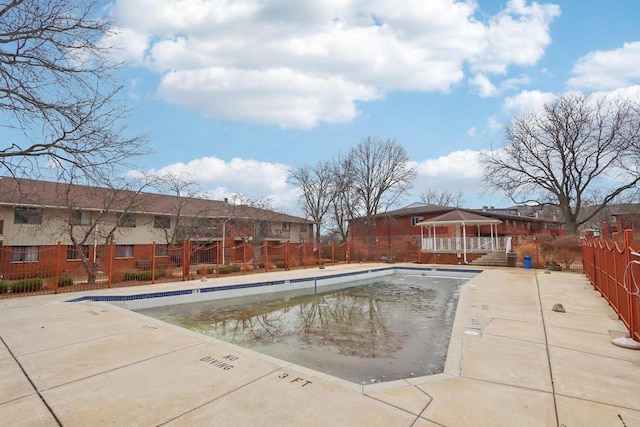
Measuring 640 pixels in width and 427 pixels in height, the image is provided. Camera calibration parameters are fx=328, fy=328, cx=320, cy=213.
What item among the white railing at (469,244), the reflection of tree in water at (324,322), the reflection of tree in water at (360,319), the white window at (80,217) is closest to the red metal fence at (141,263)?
the white railing at (469,244)

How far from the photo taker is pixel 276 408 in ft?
9.00

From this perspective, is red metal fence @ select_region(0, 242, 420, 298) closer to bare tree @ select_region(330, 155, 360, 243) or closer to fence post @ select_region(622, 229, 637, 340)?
bare tree @ select_region(330, 155, 360, 243)

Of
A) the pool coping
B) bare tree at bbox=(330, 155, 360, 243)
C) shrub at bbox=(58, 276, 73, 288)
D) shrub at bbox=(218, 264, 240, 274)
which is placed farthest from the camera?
bare tree at bbox=(330, 155, 360, 243)

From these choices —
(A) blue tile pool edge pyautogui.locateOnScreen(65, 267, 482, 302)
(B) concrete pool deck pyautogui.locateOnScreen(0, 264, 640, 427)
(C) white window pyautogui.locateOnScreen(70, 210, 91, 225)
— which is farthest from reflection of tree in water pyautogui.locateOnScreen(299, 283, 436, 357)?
(C) white window pyautogui.locateOnScreen(70, 210, 91, 225)

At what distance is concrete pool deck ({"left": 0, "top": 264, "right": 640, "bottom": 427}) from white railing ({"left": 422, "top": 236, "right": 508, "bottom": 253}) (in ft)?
58.0

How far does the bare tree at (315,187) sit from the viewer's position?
32.6 m

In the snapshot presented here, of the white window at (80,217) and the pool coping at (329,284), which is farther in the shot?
the white window at (80,217)

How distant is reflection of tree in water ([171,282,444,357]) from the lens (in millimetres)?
5812

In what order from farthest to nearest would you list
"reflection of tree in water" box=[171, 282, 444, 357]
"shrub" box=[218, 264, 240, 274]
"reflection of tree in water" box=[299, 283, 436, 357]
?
"shrub" box=[218, 264, 240, 274] → "reflection of tree in water" box=[171, 282, 444, 357] → "reflection of tree in water" box=[299, 283, 436, 357]

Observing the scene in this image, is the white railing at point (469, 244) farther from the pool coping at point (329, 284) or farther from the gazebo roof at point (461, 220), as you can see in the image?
the pool coping at point (329, 284)

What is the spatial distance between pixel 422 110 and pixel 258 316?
36.4 ft

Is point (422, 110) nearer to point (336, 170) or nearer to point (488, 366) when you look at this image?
point (488, 366)

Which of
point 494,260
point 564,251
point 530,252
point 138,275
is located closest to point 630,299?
point 138,275

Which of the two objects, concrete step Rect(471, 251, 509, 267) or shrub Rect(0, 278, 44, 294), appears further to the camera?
concrete step Rect(471, 251, 509, 267)
